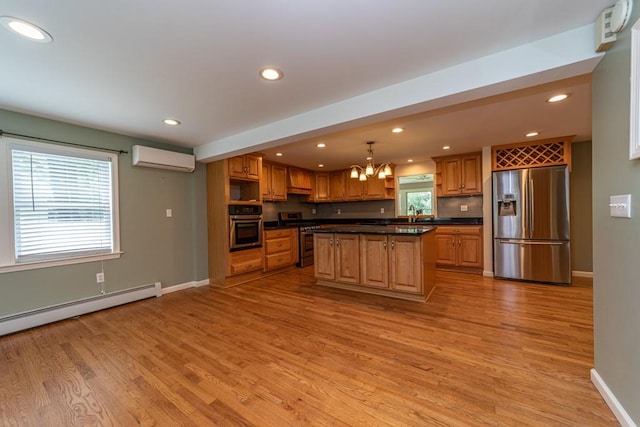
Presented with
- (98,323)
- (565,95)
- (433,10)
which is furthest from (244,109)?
(565,95)

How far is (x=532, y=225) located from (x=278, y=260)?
14.2 feet

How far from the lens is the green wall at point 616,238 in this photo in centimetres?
129

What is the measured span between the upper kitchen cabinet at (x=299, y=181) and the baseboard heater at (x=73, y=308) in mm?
3283

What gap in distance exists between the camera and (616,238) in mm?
1436

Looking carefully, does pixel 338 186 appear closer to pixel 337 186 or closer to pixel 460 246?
pixel 337 186

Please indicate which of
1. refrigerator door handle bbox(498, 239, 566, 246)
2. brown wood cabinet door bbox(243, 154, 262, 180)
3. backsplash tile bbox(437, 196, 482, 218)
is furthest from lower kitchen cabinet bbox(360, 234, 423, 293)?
backsplash tile bbox(437, 196, 482, 218)

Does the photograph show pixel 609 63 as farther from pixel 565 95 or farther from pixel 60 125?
pixel 60 125

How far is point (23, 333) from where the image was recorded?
2619 mm

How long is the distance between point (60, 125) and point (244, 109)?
2208mm

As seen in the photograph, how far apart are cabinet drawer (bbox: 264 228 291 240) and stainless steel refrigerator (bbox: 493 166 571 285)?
3.76m

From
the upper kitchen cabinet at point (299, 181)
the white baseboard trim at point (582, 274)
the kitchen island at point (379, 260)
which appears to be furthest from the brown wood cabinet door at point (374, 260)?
the white baseboard trim at point (582, 274)

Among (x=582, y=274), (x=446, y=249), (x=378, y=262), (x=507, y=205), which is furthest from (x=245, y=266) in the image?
(x=582, y=274)

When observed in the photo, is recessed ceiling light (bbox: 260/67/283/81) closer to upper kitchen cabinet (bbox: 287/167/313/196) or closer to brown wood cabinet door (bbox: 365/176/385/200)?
upper kitchen cabinet (bbox: 287/167/313/196)

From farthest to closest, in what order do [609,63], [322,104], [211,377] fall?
[322,104]
[211,377]
[609,63]
